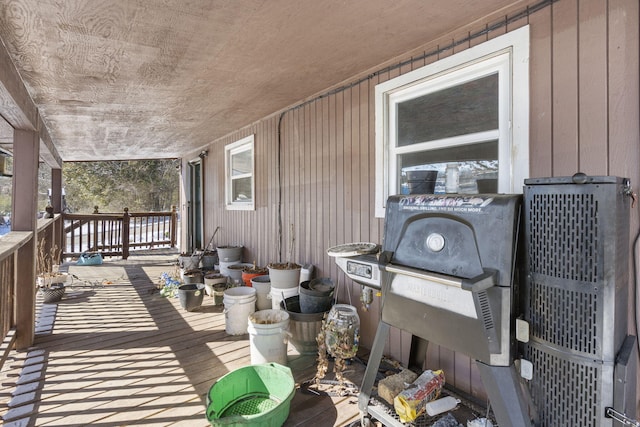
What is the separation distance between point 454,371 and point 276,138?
3185 millimetres

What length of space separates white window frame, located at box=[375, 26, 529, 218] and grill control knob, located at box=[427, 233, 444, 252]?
760mm

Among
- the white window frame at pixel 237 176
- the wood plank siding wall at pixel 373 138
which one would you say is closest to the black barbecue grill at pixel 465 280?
the wood plank siding wall at pixel 373 138

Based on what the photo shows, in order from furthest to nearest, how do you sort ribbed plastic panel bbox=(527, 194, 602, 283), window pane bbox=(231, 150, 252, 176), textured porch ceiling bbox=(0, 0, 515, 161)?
window pane bbox=(231, 150, 252, 176) → textured porch ceiling bbox=(0, 0, 515, 161) → ribbed plastic panel bbox=(527, 194, 602, 283)

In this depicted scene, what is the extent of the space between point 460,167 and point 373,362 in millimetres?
1364

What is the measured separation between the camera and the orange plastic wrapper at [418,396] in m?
1.74

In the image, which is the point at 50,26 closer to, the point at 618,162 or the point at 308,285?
the point at 308,285

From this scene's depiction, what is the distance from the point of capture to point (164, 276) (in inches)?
206

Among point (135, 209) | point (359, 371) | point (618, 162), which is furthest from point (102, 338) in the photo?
point (135, 209)

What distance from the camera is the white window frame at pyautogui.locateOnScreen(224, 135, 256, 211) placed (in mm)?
4824

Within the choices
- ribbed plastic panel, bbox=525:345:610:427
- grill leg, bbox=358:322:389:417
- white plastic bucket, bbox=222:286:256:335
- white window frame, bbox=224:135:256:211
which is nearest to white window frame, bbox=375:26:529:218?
ribbed plastic panel, bbox=525:345:610:427

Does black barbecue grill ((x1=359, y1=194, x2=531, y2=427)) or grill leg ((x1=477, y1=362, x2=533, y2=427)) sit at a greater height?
black barbecue grill ((x1=359, y1=194, x2=531, y2=427))

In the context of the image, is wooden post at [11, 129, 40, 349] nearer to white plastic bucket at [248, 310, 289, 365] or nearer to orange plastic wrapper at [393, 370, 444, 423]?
white plastic bucket at [248, 310, 289, 365]

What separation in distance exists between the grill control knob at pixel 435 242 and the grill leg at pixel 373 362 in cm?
51

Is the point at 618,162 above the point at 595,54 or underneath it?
underneath
